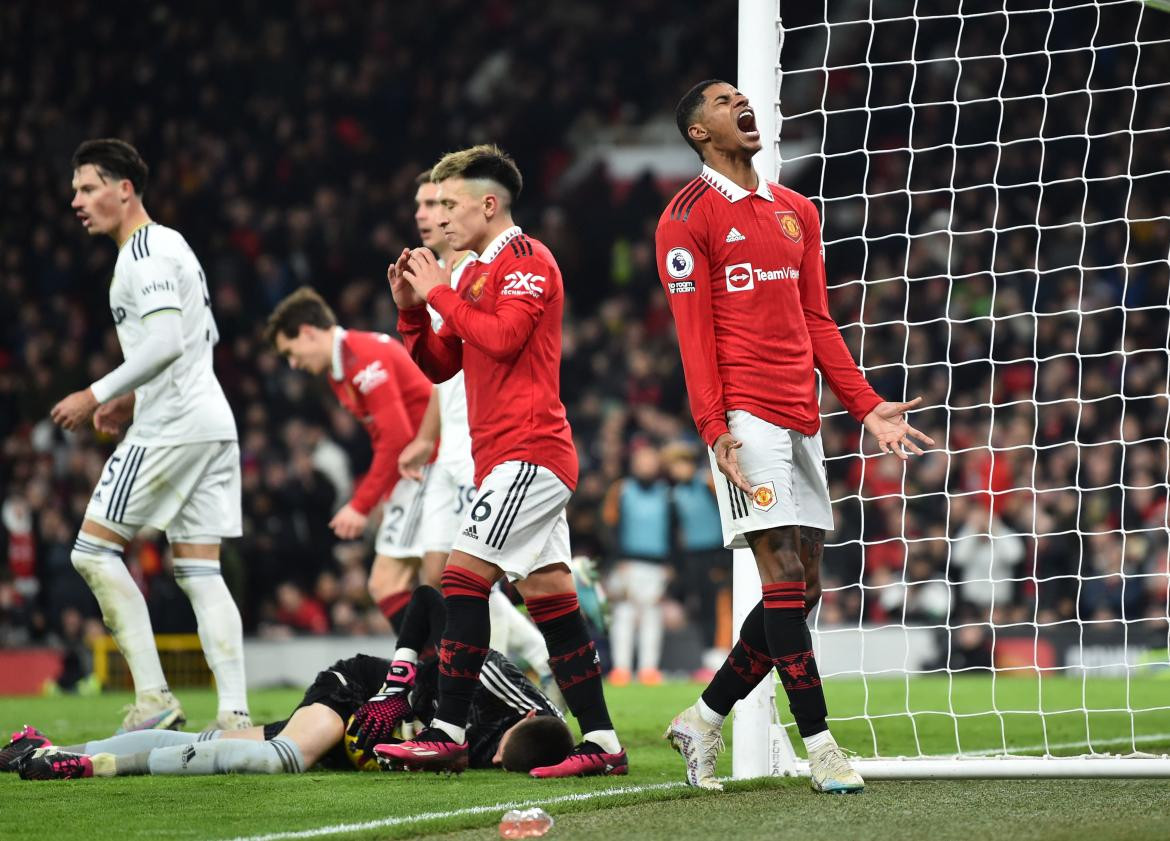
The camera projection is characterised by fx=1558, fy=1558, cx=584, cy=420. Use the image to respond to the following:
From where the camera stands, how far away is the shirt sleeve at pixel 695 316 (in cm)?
467

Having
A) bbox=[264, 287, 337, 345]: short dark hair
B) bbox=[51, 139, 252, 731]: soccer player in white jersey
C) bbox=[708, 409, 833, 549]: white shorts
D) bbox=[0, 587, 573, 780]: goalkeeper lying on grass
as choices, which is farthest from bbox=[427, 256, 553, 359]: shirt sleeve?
bbox=[264, 287, 337, 345]: short dark hair

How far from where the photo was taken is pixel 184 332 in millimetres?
6742

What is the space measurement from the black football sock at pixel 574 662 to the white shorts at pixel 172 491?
6.40ft

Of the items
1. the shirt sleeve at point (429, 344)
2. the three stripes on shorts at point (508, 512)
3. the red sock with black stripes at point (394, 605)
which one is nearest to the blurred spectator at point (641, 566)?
the red sock with black stripes at point (394, 605)

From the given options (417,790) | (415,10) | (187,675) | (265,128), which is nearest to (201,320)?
(417,790)

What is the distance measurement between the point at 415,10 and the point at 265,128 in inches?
134

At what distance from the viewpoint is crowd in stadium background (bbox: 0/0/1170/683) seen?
1407 cm

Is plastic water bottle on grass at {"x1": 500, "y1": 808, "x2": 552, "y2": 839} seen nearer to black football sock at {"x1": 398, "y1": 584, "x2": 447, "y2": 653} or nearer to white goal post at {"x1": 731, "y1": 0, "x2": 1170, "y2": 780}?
black football sock at {"x1": 398, "y1": 584, "x2": 447, "y2": 653}

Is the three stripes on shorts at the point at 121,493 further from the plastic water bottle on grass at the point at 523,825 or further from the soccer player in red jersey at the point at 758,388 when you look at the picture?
the plastic water bottle on grass at the point at 523,825

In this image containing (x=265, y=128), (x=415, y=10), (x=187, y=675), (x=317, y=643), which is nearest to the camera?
(x=187, y=675)

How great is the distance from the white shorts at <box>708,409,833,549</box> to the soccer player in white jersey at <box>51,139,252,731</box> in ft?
9.08

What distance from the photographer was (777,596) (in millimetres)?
Answer: 4605

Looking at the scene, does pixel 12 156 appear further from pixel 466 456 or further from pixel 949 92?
pixel 466 456

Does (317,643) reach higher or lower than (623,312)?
lower
